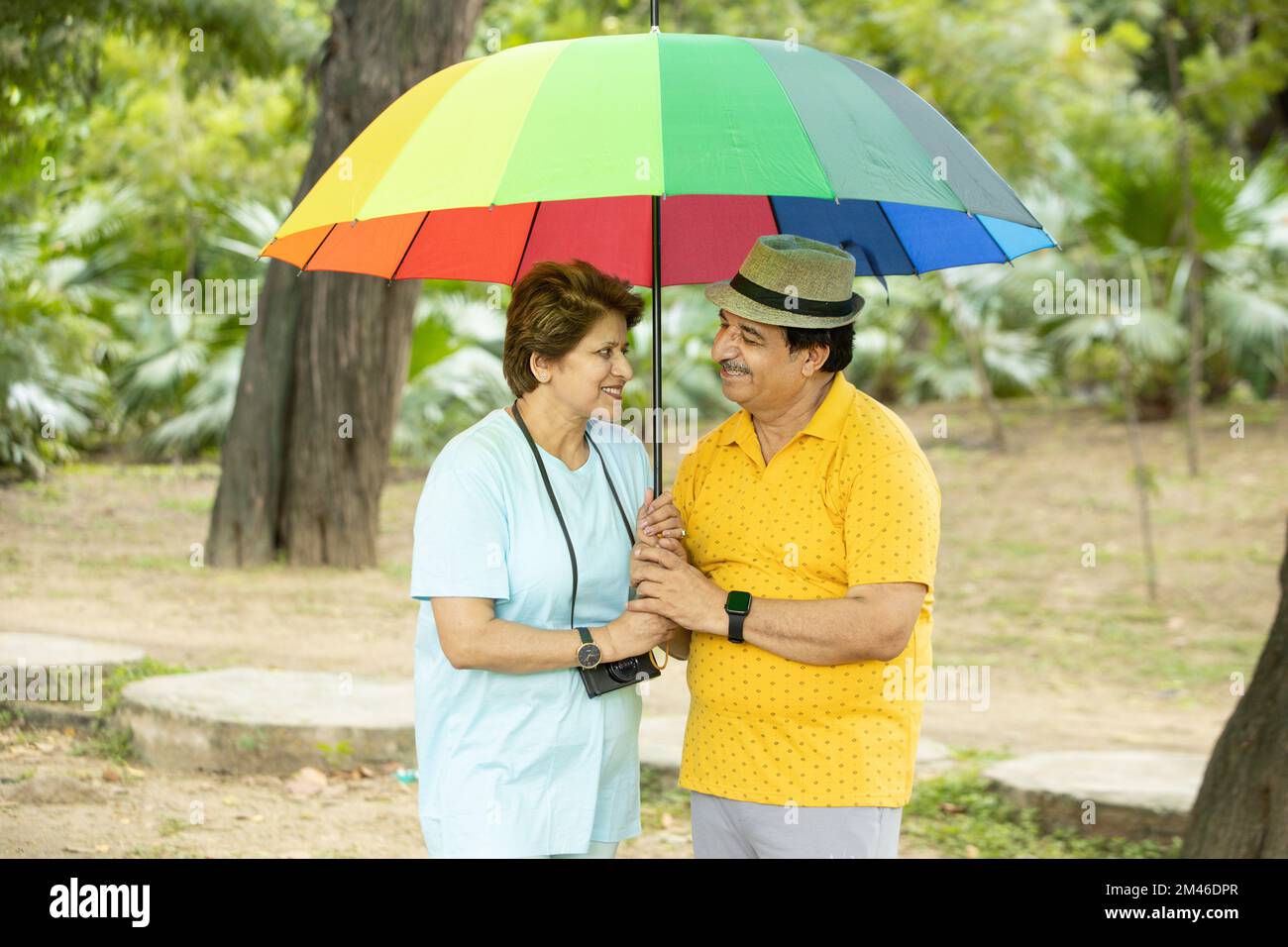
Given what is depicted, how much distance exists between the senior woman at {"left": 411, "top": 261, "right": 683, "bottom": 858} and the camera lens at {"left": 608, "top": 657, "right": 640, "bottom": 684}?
0.15 ft

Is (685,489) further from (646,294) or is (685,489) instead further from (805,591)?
(646,294)

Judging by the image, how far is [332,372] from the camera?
31.3 feet

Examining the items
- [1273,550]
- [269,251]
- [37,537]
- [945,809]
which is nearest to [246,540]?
[37,537]

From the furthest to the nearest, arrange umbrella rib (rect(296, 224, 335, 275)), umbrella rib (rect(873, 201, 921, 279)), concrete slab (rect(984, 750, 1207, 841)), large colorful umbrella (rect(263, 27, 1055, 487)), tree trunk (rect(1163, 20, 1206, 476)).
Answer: tree trunk (rect(1163, 20, 1206, 476))
concrete slab (rect(984, 750, 1207, 841))
umbrella rib (rect(873, 201, 921, 279))
umbrella rib (rect(296, 224, 335, 275))
large colorful umbrella (rect(263, 27, 1055, 487))

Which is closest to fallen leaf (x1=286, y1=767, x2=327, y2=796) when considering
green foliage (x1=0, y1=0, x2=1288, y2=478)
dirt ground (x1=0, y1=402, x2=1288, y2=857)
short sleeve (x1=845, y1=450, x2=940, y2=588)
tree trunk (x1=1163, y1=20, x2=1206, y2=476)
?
dirt ground (x1=0, y1=402, x2=1288, y2=857)

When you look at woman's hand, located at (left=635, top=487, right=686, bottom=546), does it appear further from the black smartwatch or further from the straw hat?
the straw hat

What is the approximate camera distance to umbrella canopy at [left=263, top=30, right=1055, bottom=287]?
2.39 meters

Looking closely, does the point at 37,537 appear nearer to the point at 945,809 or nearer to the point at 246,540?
the point at 246,540

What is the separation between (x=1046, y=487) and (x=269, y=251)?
11569 millimetres

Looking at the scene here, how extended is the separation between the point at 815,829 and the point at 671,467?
12179 mm

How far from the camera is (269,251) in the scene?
3.00m

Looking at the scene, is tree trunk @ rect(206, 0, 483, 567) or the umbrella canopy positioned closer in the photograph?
the umbrella canopy

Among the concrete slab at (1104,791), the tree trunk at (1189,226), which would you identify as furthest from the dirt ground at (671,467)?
the concrete slab at (1104,791)

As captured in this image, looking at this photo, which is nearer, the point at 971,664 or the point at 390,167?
the point at 390,167
